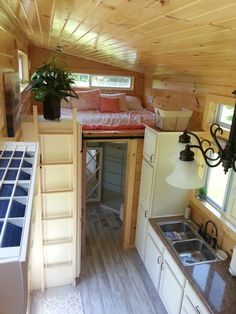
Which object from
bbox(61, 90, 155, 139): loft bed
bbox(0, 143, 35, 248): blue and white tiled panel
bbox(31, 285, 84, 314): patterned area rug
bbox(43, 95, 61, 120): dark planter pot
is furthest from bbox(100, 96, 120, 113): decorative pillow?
bbox(0, 143, 35, 248): blue and white tiled panel

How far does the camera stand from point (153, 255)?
3.02 m

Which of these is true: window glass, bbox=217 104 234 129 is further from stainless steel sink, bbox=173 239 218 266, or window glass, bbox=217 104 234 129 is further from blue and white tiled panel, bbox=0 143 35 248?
blue and white tiled panel, bbox=0 143 35 248

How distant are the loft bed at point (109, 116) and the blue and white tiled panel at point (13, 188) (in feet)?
5.77

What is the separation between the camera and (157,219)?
Result: 3.13m

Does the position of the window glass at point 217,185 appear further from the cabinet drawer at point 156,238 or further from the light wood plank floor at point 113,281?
the light wood plank floor at point 113,281

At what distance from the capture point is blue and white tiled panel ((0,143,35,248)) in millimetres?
701

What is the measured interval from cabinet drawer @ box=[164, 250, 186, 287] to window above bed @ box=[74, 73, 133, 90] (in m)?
3.35

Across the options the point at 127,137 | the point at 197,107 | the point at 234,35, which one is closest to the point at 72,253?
the point at 127,137

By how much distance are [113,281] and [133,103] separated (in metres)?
2.95

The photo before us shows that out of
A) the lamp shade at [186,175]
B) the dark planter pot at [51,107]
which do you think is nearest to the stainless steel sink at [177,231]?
the lamp shade at [186,175]

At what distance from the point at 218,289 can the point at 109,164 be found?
3.43 meters

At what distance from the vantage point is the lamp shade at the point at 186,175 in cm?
146

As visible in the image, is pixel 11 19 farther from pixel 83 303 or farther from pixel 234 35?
pixel 83 303

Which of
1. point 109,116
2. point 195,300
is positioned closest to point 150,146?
point 109,116
